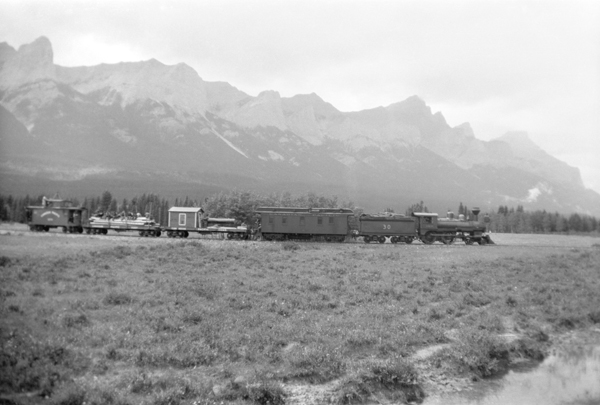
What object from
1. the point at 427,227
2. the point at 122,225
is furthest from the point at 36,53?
the point at 427,227

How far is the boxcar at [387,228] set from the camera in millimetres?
50000

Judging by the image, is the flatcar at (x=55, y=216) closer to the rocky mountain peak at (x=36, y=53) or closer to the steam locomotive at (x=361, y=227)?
the rocky mountain peak at (x=36, y=53)

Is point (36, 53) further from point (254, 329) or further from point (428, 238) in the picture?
point (428, 238)

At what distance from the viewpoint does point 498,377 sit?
10.8m

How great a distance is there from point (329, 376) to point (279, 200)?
316 feet

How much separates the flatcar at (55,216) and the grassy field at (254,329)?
2.23 metres

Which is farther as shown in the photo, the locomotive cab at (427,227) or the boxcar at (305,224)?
the locomotive cab at (427,227)

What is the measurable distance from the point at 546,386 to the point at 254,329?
8.49 metres

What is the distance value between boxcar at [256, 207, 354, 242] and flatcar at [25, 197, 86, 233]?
21998 millimetres

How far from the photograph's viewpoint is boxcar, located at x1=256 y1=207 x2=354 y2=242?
4872cm

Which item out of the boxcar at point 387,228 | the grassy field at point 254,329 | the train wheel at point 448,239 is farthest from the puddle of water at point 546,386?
the train wheel at point 448,239

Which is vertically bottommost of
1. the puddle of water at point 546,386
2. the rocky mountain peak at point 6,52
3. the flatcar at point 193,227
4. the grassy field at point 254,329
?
the puddle of water at point 546,386

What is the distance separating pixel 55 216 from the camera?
27312mm

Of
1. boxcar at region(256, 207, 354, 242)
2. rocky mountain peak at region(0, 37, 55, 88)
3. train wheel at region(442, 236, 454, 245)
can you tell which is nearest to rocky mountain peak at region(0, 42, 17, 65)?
rocky mountain peak at region(0, 37, 55, 88)
